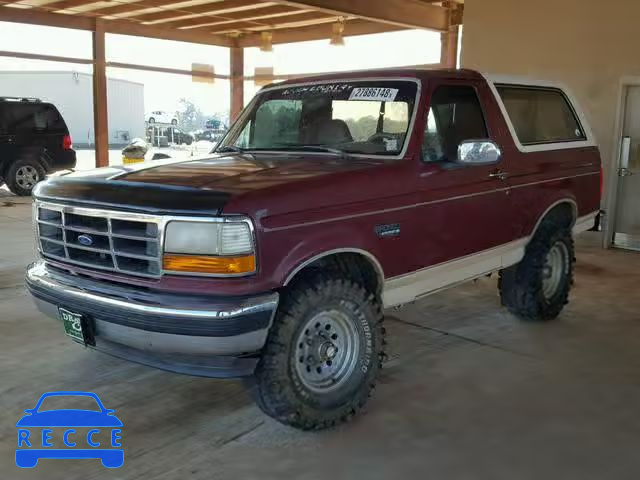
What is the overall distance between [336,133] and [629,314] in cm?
331

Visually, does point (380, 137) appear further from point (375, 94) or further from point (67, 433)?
point (67, 433)

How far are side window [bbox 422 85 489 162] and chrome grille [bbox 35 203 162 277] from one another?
1796 millimetres

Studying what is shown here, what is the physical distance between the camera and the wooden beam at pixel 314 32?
15.5m

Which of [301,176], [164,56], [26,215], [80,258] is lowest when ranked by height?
[26,215]

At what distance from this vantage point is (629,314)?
5812mm

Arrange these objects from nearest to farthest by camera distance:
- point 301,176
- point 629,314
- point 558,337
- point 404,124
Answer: point 301,176 < point 404,124 < point 558,337 < point 629,314

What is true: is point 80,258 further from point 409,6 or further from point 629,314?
point 409,6

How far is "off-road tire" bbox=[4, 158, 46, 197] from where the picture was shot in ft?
44.0

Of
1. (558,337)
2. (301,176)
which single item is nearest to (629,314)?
(558,337)

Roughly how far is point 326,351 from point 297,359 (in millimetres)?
213

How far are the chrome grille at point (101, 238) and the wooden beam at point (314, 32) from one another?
12.4 metres

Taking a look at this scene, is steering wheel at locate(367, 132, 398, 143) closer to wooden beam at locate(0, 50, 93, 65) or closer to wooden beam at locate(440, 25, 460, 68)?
wooden beam at locate(440, 25, 460, 68)

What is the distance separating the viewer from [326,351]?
11.6 feet

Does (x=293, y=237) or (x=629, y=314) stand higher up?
(x=293, y=237)
